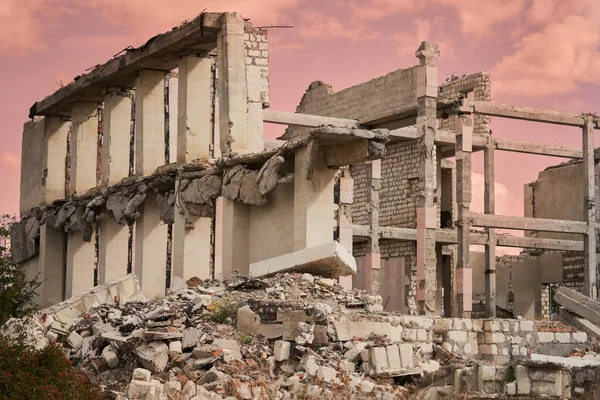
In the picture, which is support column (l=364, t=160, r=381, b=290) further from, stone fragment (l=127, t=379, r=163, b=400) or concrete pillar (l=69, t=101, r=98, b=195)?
stone fragment (l=127, t=379, r=163, b=400)

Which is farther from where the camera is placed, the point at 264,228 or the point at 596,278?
the point at 596,278

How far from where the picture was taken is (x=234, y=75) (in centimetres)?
1998

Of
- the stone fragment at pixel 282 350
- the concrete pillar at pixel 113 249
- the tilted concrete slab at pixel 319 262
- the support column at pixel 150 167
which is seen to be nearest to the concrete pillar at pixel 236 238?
the tilted concrete slab at pixel 319 262

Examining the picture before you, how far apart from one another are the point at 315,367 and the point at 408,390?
1.15m

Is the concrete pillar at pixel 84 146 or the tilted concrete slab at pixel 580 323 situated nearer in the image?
the tilted concrete slab at pixel 580 323

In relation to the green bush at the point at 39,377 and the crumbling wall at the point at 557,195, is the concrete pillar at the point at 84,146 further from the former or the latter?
the crumbling wall at the point at 557,195

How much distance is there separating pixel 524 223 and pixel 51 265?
12.2 meters

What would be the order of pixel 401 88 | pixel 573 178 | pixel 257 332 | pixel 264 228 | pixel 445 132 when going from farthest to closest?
pixel 573 178 → pixel 445 132 → pixel 401 88 → pixel 264 228 → pixel 257 332

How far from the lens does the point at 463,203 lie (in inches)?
1001

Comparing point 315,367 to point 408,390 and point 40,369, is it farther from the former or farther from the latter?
point 40,369

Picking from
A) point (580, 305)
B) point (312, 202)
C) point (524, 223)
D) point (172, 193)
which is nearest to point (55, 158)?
point (172, 193)

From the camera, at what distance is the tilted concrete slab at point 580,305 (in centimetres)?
1977

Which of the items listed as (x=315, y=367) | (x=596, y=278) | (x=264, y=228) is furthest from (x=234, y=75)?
(x=596, y=278)

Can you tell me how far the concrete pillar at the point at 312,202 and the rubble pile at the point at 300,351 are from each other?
1.93 meters
